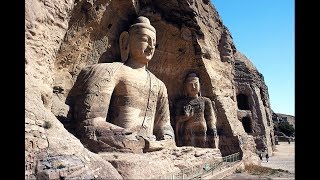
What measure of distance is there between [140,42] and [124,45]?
58cm

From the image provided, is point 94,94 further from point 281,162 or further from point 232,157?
point 281,162

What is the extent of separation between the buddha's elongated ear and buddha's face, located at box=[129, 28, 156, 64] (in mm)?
176

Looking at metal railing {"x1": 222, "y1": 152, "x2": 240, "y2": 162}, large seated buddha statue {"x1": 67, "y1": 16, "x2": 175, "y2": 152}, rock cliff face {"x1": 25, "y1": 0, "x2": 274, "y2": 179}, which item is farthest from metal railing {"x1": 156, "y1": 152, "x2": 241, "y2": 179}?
metal railing {"x1": 222, "y1": 152, "x2": 240, "y2": 162}

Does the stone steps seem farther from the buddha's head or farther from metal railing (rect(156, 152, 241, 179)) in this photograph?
the buddha's head

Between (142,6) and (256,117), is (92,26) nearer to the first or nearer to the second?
(142,6)

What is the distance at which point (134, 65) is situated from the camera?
8.91 meters

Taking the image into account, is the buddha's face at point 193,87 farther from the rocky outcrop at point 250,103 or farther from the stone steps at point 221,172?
the rocky outcrop at point 250,103

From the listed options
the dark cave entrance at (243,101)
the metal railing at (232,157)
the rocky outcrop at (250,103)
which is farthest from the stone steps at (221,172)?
the dark cave entrance at (243,101)

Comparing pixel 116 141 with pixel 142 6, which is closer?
pixel 116 141

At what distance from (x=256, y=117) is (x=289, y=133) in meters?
15.7

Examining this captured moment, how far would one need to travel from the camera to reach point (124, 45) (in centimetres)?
931

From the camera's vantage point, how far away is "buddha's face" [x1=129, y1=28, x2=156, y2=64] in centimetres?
890
